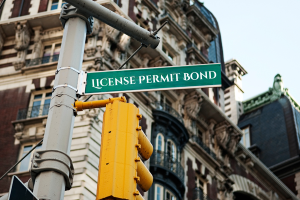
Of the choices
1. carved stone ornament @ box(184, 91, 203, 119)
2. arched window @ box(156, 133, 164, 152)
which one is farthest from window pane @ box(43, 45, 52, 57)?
carved stone ornament @ box(184, 91, 203, 119)

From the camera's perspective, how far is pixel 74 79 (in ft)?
31.7

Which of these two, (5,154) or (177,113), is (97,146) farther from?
(177,113)

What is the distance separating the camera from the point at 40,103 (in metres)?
34.1

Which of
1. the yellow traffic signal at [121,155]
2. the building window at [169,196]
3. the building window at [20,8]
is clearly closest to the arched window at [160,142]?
the building window at [169,196]

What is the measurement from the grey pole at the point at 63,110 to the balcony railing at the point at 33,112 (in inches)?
918

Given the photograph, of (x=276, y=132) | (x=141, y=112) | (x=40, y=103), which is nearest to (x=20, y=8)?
(x=40, y=103)

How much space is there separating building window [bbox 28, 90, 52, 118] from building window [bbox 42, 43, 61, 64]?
2711 millimetres

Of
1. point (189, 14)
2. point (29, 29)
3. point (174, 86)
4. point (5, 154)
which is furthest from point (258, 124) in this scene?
point (174, 86)

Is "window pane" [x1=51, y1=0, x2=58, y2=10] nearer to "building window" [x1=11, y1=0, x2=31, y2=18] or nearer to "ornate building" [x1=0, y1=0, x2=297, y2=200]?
"ornate building" [x1=0, y1=0, x2=297, y2=200]

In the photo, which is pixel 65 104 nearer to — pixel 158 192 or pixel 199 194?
pixel 158 192

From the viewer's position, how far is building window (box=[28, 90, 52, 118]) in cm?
3316

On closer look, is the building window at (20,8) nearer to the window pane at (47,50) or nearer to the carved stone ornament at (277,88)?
the window pane at (47,50)

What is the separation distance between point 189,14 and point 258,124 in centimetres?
2287

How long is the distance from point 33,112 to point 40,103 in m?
0.94
